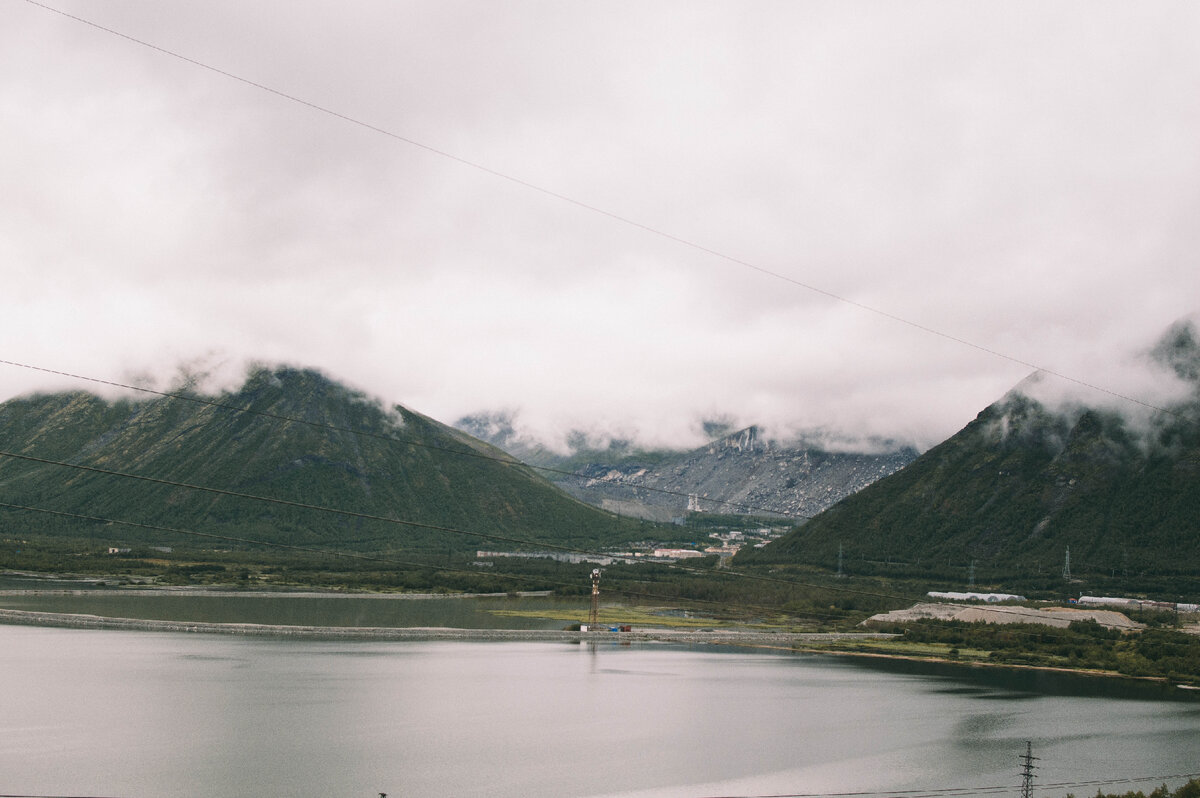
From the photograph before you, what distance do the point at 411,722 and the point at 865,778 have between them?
27.1 metres

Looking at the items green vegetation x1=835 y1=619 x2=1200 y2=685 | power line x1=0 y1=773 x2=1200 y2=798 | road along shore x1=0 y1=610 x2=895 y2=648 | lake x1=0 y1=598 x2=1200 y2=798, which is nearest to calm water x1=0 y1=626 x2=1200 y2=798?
lake x1=0 y1=598 x2=1200 y2=798

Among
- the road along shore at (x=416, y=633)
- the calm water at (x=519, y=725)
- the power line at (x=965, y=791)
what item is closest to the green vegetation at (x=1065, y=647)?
the road along shore at (x=416, y=633)

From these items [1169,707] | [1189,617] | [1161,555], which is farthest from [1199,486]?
[1169,707]

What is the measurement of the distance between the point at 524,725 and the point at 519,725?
32cm

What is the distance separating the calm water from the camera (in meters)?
47.5

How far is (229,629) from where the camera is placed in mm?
103375

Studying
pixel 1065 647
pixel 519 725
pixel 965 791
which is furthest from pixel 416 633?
pixel 1065 647

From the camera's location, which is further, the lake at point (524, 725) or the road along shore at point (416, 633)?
the road along shore at point (416, 633)

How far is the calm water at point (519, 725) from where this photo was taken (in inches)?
1869

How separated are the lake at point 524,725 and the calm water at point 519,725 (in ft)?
0.67

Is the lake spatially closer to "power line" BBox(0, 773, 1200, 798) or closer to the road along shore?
"power line" BBox(0, 773, 1200, 798)

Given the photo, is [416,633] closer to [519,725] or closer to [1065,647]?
[519,725]

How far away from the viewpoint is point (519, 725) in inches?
2370

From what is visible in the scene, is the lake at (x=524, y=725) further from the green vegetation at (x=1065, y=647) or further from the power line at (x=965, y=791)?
the green vegetation at (x=1065, y=647)
